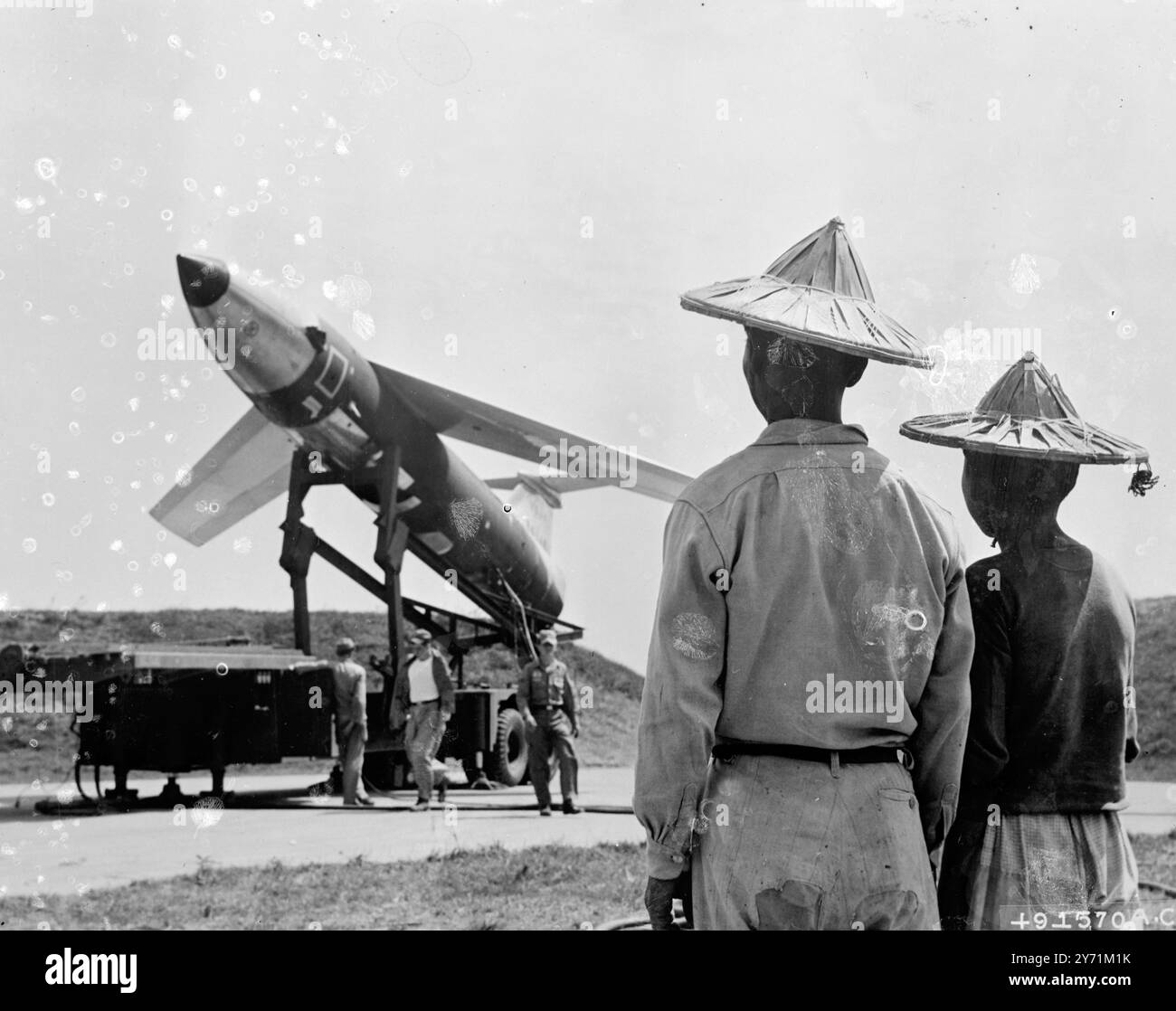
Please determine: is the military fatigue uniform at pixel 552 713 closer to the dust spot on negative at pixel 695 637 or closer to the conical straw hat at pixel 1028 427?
the conical straw hat at pixel 1028 427

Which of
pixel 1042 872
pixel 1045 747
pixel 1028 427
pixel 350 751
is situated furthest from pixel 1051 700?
pixel 350 751

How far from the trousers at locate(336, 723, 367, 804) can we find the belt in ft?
25.3

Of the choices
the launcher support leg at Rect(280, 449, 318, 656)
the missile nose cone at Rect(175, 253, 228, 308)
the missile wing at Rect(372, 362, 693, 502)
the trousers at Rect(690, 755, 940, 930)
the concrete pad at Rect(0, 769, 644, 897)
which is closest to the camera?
the trousers at Rect(690, 755, 940, 930)

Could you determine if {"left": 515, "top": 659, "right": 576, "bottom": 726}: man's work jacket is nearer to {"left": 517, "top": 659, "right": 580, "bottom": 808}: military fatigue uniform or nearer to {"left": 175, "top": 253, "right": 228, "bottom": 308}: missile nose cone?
{"left": 517, "top": 659, "right": 580, "bottom": 808}: military fatigue uniform

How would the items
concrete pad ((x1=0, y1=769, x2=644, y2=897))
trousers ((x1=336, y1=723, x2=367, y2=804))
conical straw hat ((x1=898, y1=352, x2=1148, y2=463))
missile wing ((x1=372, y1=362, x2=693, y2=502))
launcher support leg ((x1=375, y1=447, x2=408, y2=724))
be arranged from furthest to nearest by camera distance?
launcher support leg ((x1=375, y1=447, x2=408, y2=724))
missile wing ((x1=372, y1=362, x2=693, y2=502))
trousers ((x1=336, y1=723, x2=367, y2=804))
concrete pad ((x1=0, y1=769, x2=644, y2=897))
conical straw hat ((x1=898, y1=352, x2=1148, y2=463))

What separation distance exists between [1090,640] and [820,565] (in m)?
0.86

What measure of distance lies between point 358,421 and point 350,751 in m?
2.79

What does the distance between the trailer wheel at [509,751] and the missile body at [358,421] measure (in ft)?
4.39

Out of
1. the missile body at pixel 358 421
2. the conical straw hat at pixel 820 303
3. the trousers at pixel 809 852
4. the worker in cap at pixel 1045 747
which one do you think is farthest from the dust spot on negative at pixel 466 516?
the trousers at pixel 809 852

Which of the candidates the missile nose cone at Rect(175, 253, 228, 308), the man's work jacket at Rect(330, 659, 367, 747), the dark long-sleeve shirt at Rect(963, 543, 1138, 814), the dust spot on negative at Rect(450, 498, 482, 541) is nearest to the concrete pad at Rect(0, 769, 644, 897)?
the man's work jacket at Rect(330, 659, 367, 747)

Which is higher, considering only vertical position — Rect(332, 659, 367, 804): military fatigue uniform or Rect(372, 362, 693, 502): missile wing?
Rect(372, 362, 693, 502): missile wing

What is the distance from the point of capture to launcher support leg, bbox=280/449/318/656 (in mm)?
10305
